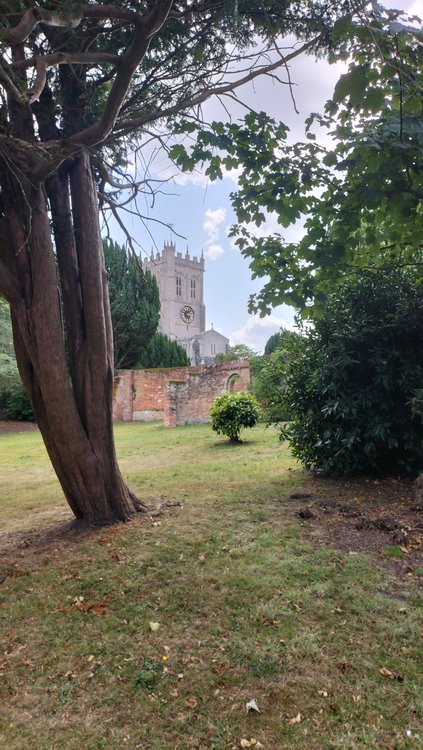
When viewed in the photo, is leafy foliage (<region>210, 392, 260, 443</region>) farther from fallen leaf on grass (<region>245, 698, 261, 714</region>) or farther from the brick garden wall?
fallen leaf on grass (<region>245, 698, 261, 714</region>)

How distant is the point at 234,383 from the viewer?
16.7 m

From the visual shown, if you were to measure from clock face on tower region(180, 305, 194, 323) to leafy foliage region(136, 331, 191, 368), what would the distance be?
2038 inches

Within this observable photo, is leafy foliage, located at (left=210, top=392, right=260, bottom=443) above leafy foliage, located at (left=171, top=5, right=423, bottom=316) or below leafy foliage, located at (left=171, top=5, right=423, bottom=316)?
below

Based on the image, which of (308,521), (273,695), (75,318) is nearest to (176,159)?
(75,318)

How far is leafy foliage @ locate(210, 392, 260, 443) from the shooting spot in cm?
1039

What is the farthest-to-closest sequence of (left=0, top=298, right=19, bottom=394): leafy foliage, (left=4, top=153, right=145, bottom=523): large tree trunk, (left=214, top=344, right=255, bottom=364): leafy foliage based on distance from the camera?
1. (left=214, top=344, right=255, bottom=364): leafy foliage
2. (left=0, top=298, right=19, bottom=394): leafy foliage
3. (left=4, top=153, right=145, bottom=523): large tree trunk

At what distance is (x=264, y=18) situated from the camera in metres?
4.23

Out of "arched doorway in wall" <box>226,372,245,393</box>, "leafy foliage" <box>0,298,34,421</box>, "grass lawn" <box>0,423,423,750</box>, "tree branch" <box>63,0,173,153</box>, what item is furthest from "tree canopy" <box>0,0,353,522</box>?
Answer: "leafy foliage" <box>0,298,34,421</box>

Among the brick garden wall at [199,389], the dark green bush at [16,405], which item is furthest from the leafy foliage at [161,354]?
the brick garden wall at [199,389]

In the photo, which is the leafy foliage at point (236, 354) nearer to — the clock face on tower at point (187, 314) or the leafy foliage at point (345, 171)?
the leafy foliage at point (345, 171)

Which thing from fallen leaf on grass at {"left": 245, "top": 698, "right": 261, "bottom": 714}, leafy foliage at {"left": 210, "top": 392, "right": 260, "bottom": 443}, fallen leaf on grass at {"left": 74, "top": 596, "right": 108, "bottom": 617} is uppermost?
leafy foliage at {"left": 210, "top": 392, "right": 260, "bottom": 443}

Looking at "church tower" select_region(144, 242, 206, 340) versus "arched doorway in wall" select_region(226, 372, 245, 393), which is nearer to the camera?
"arched doorway in wall" select_region(226, 372, 245, 393)

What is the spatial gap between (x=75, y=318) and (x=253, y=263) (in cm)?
229

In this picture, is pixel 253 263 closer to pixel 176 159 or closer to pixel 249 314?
pixel 249 314
